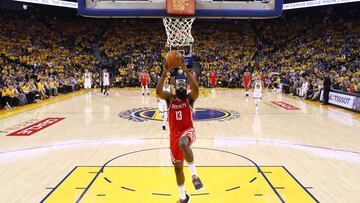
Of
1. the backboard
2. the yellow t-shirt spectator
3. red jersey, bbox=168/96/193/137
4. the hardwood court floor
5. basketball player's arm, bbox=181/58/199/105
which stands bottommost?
the hardwood court floor

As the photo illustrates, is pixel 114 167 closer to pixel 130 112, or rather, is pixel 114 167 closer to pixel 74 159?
pixel 74 159

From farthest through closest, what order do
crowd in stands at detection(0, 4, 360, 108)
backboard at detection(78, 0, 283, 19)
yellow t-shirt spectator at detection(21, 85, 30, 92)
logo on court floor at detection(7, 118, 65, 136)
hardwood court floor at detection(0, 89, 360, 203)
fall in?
crowd in stands at detection(0, 4, 360, 108)
yellow t-shirt spectator at detection(21, 85, 30, 92)
backboard at detection(78, 0, 283, 19)
logo on court floor at detection(7, 118, 65, 136)
hardwood court floor at detection(0, 89, 360, 203)

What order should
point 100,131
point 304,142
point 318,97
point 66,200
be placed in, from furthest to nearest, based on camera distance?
point 318,97
point 100,131
point 304,142
point 66,200

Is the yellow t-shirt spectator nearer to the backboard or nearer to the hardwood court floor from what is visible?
the hardwood court floor

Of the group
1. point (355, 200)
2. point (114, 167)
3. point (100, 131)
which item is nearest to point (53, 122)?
point (100, 131)

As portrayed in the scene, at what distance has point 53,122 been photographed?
12.1 meters

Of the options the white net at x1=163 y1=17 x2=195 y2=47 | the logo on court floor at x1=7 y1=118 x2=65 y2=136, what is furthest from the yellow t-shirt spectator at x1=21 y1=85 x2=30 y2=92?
the white net at x1=163 y1=17 x2=195 y2=47

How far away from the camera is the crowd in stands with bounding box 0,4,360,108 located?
2462 centimetres

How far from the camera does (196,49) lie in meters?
30.7

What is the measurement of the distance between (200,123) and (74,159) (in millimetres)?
5126

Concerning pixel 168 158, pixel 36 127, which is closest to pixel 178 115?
pixel 168 158

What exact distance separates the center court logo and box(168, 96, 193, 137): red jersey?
7609 mm

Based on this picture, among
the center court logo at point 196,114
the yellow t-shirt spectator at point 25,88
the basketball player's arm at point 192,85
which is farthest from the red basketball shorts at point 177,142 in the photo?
the yellow t-shirt spectator at point 25,88

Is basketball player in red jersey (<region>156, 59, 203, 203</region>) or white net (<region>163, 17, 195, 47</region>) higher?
white net (<region>163, 17, 195, 47</region>)
